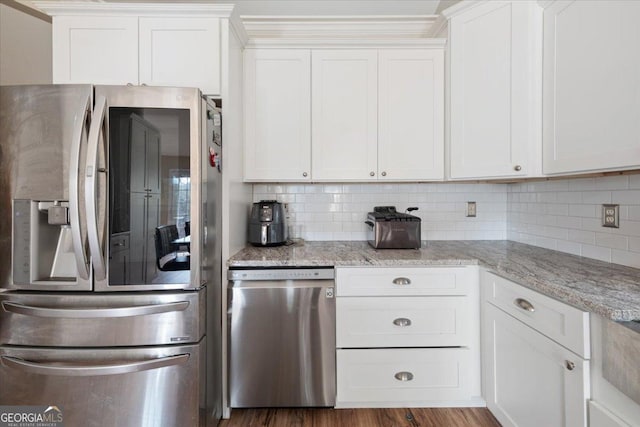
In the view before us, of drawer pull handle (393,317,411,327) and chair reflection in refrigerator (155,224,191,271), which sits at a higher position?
chair reflection in refrigerator (155,224,191,271)

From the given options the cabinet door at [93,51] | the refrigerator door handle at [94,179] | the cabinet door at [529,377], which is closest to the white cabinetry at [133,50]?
the cabinet door at [93,51]

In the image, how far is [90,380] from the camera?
1.33 m

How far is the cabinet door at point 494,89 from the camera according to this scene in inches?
64.2

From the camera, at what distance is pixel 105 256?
4.36 feet

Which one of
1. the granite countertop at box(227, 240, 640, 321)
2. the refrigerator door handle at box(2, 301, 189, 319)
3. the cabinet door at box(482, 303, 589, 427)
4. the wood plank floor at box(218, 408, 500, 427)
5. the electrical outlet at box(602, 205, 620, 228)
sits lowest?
the wood plank floor at box(218, 408, 500, 427)

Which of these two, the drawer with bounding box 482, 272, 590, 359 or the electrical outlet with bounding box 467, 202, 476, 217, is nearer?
the drawer with bounding box 482, 272, 590, 359

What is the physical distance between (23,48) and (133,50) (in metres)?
0.93

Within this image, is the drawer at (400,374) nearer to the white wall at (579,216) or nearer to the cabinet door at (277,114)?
the white wall at (579,216)

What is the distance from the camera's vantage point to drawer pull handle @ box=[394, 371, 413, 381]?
165 centimetres

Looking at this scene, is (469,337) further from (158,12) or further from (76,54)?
(76,54)

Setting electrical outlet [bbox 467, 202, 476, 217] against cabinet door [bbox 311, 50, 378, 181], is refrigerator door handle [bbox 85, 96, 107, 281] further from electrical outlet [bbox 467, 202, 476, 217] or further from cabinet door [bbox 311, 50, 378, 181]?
electrical outlet [bbox 467, 202, 476, 217]

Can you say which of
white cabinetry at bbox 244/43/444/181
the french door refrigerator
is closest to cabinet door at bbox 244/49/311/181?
white cabinetry at bbox 244/43/444/181

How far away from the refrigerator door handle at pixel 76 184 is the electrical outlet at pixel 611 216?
2.54 m

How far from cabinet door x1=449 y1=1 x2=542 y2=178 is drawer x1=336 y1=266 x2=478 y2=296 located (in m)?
0.66
